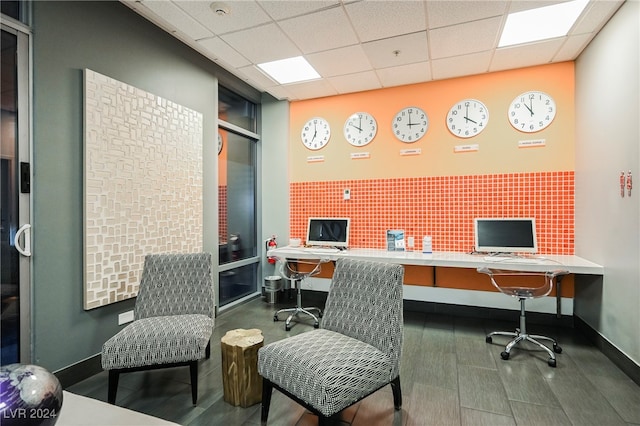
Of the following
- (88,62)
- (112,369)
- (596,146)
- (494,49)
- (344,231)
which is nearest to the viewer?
(112,369)

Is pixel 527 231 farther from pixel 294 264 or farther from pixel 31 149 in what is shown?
pixel 31 149

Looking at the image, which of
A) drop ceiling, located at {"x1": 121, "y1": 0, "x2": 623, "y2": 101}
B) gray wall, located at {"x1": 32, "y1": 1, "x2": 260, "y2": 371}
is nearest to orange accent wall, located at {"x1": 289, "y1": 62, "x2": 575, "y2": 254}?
drop ceiling, located at {"x1": 121, "y1": 0, "x2": 623, "y2": 101}

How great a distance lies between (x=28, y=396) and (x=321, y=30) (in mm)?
3241

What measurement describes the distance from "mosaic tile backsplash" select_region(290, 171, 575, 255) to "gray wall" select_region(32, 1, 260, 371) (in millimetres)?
2777

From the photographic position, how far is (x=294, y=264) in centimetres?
454

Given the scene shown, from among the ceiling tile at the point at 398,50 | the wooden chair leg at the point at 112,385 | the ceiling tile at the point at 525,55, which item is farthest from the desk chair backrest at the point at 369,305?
the ceiling tile at the point at 525,55

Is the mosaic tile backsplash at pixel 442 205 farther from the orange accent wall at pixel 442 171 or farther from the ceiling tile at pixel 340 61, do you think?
the ceiling tile at pixel 340 61

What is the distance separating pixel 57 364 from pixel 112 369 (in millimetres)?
697

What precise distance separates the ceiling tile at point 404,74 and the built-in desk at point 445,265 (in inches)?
90.1

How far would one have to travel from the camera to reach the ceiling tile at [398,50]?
321cm

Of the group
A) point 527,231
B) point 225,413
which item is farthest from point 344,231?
point 225,413

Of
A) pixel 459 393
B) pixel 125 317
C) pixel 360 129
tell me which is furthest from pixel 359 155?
pixel 125 317

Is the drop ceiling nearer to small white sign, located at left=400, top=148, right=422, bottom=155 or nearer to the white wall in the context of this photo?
the white wall

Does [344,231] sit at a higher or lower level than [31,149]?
lower
